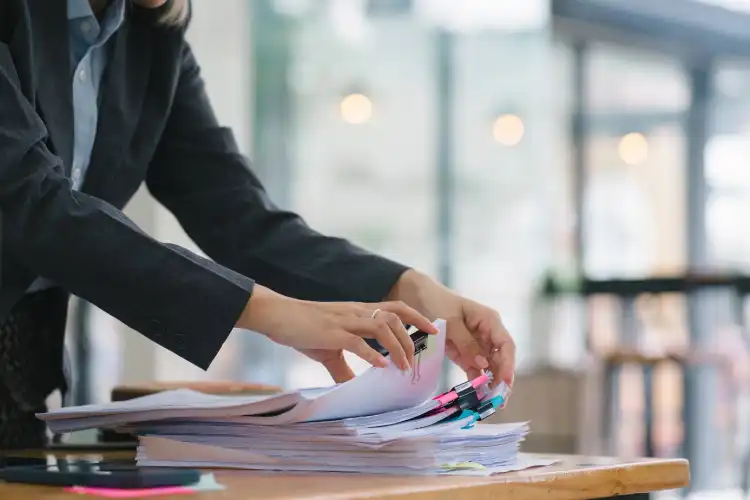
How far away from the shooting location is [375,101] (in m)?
5.52

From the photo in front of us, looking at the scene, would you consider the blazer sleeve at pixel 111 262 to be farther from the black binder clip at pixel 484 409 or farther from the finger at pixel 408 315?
the black binder clip at pixel 484 409

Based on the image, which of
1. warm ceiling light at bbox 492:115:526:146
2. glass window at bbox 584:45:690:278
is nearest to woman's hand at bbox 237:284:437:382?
warm ceiling light at bbox 492:115:526:146

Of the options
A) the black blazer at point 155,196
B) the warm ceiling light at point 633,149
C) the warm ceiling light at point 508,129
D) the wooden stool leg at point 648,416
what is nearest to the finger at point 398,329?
the black blazer at point 155,196

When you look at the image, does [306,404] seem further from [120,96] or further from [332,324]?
[120,96]

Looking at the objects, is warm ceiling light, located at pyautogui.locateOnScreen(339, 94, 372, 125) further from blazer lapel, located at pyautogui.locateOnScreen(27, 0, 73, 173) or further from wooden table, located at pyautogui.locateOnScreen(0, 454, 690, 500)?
wooden table, located at pyautogui.locateOnScreen(0, 454, 690, 500)

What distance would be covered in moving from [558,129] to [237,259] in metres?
6.28

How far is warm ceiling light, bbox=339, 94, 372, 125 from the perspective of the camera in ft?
17.8

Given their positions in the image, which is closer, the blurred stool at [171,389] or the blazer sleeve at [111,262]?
the blazer sleeve at [111,262]

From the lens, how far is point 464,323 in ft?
3.60

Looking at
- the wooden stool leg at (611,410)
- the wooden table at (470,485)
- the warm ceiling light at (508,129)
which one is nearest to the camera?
the wooden table at (470,485)

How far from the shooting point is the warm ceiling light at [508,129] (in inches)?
233

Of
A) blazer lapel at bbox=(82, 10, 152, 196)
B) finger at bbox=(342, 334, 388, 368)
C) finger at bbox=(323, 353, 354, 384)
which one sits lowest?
finger at bbox=(323, 353, 354, 384)

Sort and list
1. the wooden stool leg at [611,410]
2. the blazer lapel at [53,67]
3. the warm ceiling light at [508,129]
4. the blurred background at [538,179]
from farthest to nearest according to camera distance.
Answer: the warm ceiling light at [508,129], the blurred background at [538,179], the wooden stool leg at [611,410], the blazer lapel at [53,67]

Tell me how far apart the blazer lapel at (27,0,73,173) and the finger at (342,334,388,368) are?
1.13 feet
